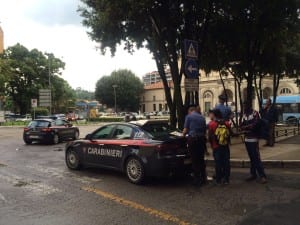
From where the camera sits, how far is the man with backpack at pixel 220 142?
27.7 ft

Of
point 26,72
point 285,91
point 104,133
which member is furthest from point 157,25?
point 285,91

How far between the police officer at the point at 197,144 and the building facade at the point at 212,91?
121 feet

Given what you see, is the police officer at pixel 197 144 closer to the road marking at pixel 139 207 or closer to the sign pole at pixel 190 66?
the road marking at pixel 139 207

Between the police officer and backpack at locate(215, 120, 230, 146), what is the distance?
395 mm

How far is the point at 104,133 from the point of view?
1014 centimetres

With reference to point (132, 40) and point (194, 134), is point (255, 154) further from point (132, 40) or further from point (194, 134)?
point (132, 40)

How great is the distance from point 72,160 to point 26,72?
61143 millimetres

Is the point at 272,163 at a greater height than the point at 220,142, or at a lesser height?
lesser

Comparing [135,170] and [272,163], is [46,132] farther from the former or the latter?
[272,163]

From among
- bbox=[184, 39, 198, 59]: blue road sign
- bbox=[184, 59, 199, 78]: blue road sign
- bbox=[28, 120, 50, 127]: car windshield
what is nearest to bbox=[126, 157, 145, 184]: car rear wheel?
bbox=[184, 59, 199, 78]: blue road sign

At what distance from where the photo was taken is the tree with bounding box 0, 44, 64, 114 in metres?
68.6

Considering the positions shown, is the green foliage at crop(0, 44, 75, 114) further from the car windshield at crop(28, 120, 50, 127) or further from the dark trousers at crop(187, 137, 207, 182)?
the dark trousers at crop(187, 137, 207, 182)

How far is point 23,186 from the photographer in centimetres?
884

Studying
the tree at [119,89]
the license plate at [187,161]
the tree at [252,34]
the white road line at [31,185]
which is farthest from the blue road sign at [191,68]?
the tree at [119,89]
